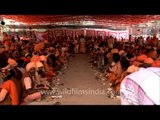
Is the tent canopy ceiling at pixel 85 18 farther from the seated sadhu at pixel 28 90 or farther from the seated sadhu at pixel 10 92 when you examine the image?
the seated sadhu at pixel 10 92

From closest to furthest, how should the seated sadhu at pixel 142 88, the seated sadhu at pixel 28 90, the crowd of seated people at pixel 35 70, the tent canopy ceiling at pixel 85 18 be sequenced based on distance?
the seated sadhu at pixel 142 88 → the crowd of seated people at pixel 35 70 → the seated sadhu at pixel 28 90 → the tent canopy ceiling at pixel 85 18

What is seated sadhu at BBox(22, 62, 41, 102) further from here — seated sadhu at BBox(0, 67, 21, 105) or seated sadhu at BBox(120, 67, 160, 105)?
seated sadhu at BBox(120, 67, 160, 105)

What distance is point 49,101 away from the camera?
553cm

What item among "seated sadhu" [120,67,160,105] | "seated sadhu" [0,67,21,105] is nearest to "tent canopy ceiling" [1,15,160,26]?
"seated sadhu" [0,67,21,105]

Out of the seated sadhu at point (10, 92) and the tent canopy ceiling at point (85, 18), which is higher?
the tent canopy ceiling at point (85, 18)

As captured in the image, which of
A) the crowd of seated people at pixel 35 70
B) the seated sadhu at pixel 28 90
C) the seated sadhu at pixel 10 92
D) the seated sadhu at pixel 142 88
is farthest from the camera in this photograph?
the seated sadhu at pixel 28 90

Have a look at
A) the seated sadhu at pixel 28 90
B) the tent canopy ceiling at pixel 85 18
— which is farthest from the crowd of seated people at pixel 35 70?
the tent canopy ceiling at pixel 85 18

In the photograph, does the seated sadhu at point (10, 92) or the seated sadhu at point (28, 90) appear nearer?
the seated sadhu at point (10, 92)

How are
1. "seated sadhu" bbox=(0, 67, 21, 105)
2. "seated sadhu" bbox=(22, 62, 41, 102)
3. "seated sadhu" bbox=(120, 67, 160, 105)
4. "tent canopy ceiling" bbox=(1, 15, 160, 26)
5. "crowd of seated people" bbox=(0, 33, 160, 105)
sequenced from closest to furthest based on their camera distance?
1. "seated sadhu" bbox=(120, 67, 160, 105)
2. "seated sadhu" bbox=(0, 67, 21, 105)
3. "crowd of seated people" bbox=(0, 33, 160, 105)
4. "seated sadhu" bbox=(22, 62, 41, 102)
5. "tent canopy ceiling" bbox=(1, 15, 160, 26)

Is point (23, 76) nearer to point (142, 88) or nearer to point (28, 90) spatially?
point (28, 90)

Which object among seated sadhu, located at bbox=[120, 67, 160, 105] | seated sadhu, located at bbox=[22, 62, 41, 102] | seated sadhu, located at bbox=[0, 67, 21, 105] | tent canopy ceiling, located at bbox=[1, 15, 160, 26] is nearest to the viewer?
seated sadhu, located at bbox=[120, 67, 160, 105]
